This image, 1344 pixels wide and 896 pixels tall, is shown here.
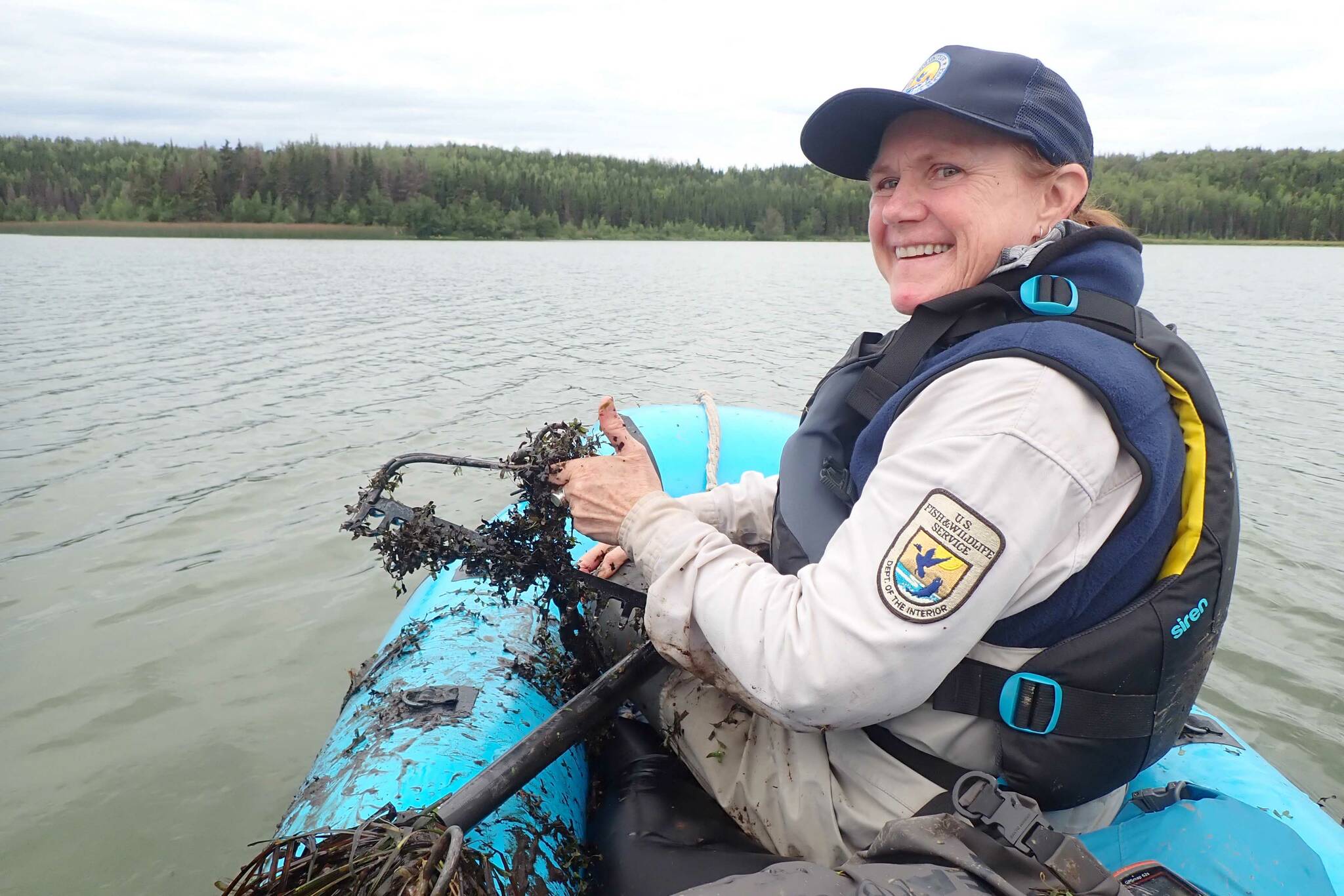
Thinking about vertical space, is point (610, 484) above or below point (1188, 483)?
below

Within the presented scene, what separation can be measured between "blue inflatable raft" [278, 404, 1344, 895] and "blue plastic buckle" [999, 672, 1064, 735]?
63cm

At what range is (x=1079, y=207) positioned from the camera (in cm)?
204

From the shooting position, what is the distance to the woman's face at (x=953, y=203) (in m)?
1.91

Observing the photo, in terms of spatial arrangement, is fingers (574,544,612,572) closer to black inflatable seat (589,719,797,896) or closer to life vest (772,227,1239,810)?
black inflatable seat (589,719,797,896)

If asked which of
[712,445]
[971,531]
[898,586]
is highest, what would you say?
[971,531]

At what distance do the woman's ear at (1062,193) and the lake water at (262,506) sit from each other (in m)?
3.41

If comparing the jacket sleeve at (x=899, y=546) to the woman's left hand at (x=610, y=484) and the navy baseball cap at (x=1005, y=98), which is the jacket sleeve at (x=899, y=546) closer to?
the woman's left hand at (x=610, y=484)

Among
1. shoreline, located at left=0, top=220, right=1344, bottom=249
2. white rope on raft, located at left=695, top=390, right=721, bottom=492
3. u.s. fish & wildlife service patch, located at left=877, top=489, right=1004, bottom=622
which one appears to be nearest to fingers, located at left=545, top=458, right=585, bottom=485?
u.s. fish & wildlife service patch, located at left=877, top=489, right=1004, bottom=622

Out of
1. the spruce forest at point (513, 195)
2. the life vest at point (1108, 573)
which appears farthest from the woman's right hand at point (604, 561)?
the spruce forest at point (513, 195)

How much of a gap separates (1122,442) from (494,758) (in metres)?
1.84

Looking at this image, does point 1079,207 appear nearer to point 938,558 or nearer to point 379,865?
point 938,558

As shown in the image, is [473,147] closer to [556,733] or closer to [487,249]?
[487,249]

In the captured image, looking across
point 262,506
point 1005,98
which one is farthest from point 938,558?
point 262,506

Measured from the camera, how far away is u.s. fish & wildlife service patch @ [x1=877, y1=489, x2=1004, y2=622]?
147 centimetres
